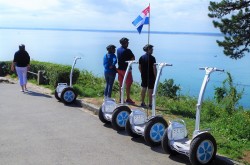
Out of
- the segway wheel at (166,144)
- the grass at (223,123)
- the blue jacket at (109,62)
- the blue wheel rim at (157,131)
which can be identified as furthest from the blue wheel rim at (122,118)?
the blue jacket at (109,62)

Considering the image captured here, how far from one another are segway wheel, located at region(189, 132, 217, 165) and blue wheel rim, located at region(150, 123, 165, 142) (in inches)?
46.7

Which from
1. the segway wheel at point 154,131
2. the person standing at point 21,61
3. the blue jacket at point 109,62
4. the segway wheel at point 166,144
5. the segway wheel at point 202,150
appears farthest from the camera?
the person standing at point 21,61

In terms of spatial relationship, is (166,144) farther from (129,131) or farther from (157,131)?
(129,131)

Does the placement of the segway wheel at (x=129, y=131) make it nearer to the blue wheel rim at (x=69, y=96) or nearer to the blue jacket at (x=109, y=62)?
the blue jacket at (x=109, y=62)

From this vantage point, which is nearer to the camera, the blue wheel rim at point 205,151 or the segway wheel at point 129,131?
the blue wheel rim at point 205,151

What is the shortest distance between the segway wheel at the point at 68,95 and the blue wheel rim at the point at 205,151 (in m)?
5.86

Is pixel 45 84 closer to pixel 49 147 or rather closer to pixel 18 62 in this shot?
pixel 18 62

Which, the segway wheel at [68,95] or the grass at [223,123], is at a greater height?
the segway wheel at [68,95]

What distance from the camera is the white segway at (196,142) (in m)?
5.58

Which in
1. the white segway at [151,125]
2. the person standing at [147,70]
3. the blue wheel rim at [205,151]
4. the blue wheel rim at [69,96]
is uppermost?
the person standing at [147,70]

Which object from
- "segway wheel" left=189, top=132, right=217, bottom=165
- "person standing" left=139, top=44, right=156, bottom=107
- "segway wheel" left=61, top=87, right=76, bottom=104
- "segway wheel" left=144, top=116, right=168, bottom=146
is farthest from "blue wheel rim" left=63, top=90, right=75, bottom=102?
"segway wheel" left=189, top=132, right=217, bottom=165

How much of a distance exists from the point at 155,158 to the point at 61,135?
2.34 m

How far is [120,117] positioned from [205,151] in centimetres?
251

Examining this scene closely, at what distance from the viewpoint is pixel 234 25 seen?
15547 mm
